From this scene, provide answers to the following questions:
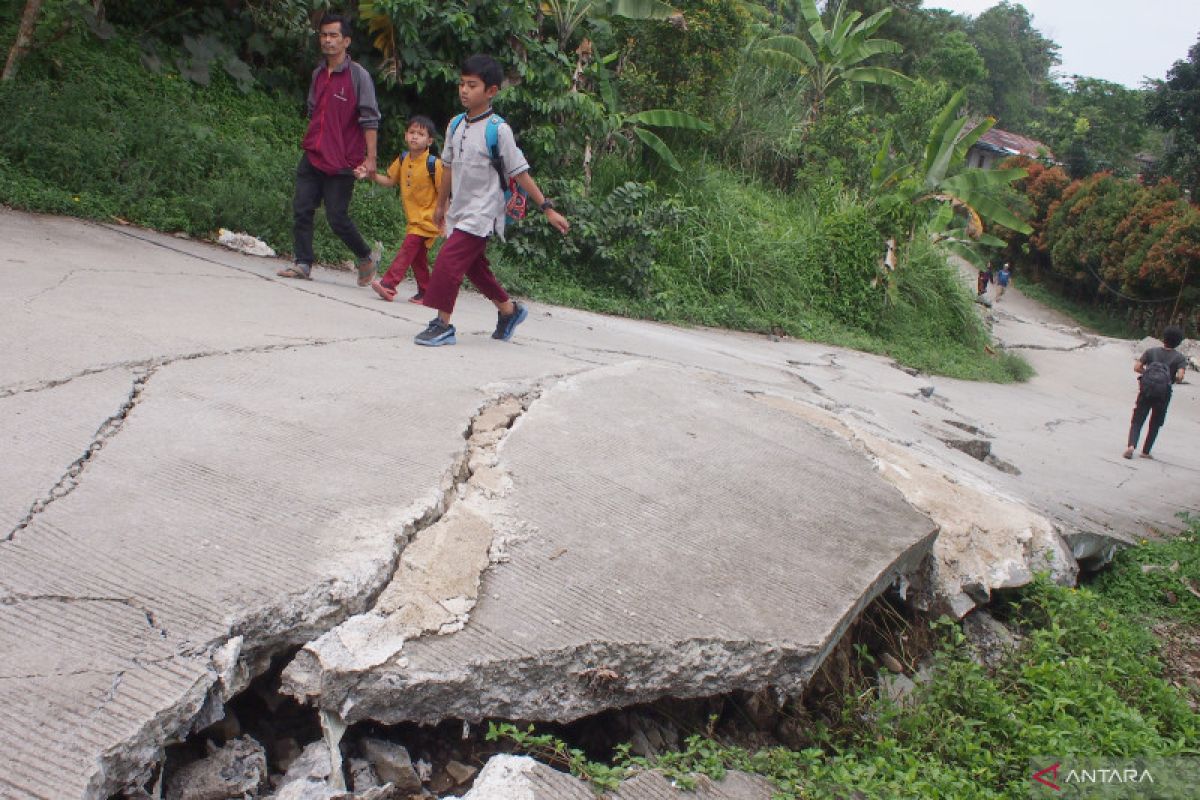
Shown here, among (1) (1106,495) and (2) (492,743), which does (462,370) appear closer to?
(2) (492,743)

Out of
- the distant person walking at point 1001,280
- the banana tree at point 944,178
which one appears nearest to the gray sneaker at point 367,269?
the banana tree at point 944,178

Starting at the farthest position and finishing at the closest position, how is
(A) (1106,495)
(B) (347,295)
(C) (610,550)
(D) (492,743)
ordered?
(A) (1106,495)
(B) (347,295)
(C) (610,550)
(D) (492,743)

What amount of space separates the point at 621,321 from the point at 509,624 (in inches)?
270

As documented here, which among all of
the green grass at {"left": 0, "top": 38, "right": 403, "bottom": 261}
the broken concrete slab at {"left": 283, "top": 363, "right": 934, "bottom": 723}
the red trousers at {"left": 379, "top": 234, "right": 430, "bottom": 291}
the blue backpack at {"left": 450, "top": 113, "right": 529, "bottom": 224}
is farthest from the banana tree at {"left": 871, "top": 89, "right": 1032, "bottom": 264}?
the broken concrete slab at {"left": 283, "top": 363, "right": 934, "bottom": 723}

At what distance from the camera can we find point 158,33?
913cm

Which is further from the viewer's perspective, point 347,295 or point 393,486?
point 347,295

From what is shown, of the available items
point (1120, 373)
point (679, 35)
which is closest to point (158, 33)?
point (679, 35)

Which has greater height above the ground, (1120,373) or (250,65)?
(250,65)

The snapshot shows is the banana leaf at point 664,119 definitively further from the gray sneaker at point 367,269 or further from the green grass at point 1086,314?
the green grass at point 1086,314

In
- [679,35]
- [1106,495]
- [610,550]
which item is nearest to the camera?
[610,550]

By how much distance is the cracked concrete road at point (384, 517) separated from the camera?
6.82 feet

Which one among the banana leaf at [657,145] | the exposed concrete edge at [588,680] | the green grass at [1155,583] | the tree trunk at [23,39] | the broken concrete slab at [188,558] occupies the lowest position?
the green grass at [1155,583]

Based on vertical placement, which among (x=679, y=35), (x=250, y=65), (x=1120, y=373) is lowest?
(x=1120, y=373)

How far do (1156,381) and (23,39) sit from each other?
394 inches
